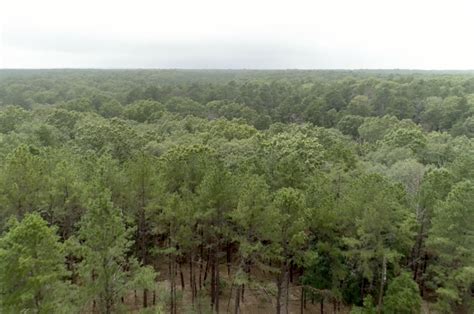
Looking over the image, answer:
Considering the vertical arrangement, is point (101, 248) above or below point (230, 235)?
above

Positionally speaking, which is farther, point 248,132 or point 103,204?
point 248,132

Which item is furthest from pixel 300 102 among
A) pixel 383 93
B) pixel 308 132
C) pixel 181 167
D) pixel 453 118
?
pixel 181 167

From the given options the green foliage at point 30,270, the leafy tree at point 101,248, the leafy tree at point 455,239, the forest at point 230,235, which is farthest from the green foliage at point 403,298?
the green foliage at point 30,270

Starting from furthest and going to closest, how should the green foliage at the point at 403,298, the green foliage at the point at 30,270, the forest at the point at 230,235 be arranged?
the green foliage at the point at 403,298
the forest at the point at 230,235
the green foliage at the point at 30,270

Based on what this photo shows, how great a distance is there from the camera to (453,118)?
224 ft

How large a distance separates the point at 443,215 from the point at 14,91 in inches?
4331

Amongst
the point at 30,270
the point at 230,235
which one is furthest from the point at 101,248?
the point at 230,235

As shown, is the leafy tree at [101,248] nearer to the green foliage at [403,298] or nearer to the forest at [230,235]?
the forest at [230,235]

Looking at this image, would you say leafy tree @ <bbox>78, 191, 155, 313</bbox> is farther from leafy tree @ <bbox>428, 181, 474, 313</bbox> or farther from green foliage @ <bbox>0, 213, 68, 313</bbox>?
leafy tree @ <bbox>428, 181, 474, 313</bbox>

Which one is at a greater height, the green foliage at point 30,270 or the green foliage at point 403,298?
the green foliage at point 30,270

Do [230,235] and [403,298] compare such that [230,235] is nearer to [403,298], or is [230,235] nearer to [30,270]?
[403,298]

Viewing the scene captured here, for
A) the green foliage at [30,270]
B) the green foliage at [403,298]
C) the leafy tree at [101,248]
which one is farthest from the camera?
the green foliage at [403,298]

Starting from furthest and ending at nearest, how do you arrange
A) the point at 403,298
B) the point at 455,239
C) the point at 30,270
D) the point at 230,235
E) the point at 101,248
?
the point at 230,235, the point at 455,239, the point at 403,298, the point at 101,248, the point at 30,270

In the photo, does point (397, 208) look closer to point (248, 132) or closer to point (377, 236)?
point (377, 236)
